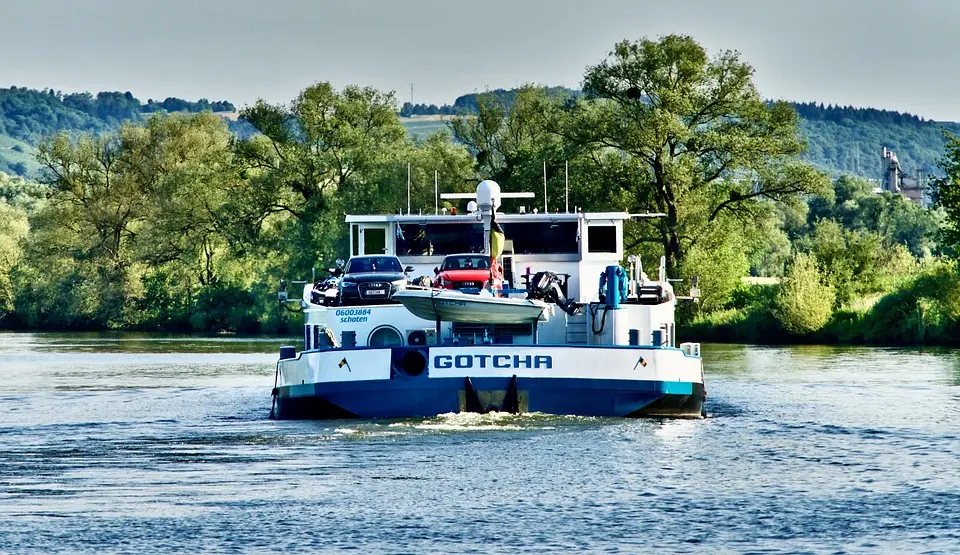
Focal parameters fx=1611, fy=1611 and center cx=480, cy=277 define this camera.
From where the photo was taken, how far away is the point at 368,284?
32.0m

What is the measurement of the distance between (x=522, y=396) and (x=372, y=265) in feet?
21.9

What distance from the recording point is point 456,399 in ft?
94.1

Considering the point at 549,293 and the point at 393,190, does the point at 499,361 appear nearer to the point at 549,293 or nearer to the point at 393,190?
the point at 549,293

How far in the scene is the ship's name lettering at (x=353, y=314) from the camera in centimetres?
3144

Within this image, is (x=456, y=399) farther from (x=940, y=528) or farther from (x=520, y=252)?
(x=940, y=528)

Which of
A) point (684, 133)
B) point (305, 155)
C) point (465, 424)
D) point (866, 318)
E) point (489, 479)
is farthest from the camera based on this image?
point (305, 155)

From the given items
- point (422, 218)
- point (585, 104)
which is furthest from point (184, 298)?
point (422, 218)

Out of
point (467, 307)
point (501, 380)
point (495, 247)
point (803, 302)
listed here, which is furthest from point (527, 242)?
point (803, 302)

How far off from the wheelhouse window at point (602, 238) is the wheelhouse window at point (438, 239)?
2.44 meters

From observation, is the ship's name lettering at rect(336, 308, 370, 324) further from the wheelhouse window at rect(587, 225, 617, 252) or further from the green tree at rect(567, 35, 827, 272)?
the green tree at rect(567, 35, 827, 272)

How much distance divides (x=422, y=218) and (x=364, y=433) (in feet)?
29.5

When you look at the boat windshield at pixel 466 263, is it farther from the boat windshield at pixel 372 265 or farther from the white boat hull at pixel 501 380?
the white boat hull at pixel 501 380

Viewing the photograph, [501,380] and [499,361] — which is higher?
[499,361]

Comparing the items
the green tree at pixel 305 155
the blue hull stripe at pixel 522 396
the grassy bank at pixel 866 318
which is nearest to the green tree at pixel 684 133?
the grassy bank at pixel 866 318
